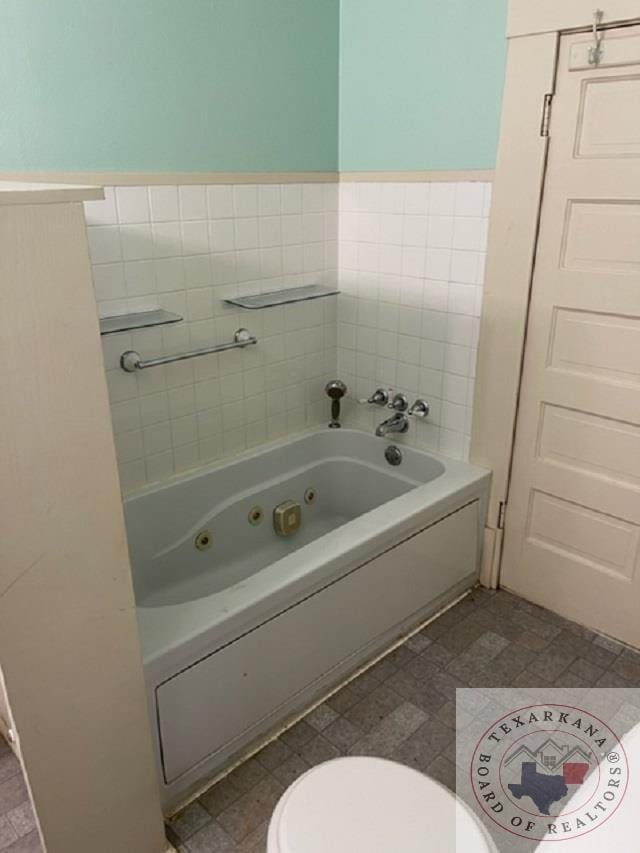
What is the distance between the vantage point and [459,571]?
2363mm

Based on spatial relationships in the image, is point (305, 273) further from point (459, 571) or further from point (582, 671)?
point (582, 671)

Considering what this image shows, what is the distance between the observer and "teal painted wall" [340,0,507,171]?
78.7 inches

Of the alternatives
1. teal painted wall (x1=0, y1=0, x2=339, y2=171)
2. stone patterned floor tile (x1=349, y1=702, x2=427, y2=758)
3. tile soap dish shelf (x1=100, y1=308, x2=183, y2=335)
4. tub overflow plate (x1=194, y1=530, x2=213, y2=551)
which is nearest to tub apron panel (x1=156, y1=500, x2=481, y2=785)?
stone patterned floor tile (x1=349, y1=702, x2=427, y2=758)

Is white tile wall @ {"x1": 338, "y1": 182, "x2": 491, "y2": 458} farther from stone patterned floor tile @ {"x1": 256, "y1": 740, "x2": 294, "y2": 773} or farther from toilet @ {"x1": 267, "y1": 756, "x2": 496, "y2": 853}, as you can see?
toilet @ {"x1": 267, "y1": 756, "x2": 496, "y2": 853}

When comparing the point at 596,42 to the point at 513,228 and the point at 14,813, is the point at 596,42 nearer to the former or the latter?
the point at 513,228

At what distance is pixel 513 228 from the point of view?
2.05m

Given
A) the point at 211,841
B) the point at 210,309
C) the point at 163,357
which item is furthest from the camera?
the point at 210,309

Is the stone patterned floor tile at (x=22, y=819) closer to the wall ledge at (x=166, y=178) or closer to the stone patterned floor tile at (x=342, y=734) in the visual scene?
the stone patterned floor tile at (x=342, y=734)

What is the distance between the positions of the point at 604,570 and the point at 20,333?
193cm

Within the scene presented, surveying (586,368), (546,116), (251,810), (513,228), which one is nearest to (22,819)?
(251,810)

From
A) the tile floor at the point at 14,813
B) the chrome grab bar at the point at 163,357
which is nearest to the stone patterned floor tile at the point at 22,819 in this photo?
the tile floor at the point at 14,813

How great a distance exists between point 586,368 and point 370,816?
4.85ft

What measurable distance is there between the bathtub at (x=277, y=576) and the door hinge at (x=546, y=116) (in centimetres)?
113

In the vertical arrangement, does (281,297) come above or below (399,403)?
above
